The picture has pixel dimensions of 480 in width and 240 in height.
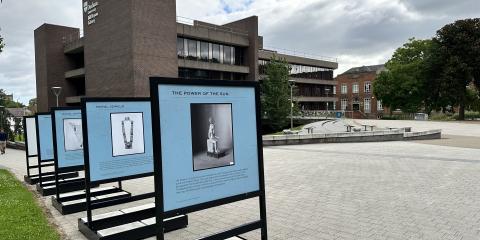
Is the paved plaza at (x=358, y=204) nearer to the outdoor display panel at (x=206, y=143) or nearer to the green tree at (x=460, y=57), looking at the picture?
the outdoor display panel at (x=206, y=143)

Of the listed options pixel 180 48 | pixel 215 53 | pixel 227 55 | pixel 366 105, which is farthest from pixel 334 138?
pixel 366 105

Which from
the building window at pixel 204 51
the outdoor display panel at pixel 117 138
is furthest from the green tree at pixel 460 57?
the outdoor display panel at pixel 117 138

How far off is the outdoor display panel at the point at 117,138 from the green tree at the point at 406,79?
168ft

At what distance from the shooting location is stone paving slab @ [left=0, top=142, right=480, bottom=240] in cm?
571

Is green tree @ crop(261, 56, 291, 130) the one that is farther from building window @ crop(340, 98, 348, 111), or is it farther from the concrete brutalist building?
building window @ crop(340, 98, 348, 111)

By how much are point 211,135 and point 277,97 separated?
40.1 m

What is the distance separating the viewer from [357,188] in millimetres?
8695

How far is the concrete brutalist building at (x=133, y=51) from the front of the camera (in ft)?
120

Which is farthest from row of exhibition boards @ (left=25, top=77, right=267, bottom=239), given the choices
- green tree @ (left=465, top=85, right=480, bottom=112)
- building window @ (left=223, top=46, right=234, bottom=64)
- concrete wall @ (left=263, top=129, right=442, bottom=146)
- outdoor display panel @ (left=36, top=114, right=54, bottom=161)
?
green tree @ (left=465, top=85, right=480, bottom=112)

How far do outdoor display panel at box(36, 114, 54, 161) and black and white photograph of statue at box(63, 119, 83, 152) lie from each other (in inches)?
88.9

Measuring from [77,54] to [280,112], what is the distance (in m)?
28.9

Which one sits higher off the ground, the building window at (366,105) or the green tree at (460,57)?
the green tree at (460,57)

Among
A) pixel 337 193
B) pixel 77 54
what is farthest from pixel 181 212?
pixel 77 54

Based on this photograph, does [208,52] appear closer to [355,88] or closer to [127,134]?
[127,134]
